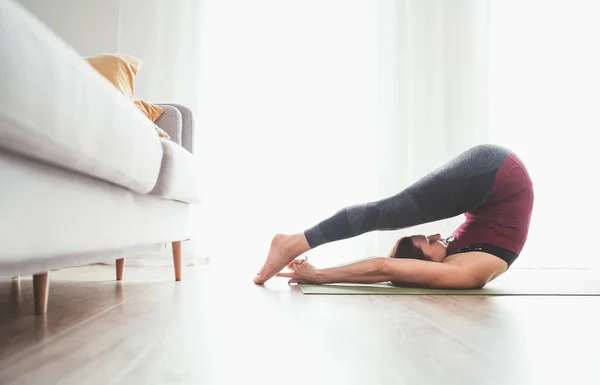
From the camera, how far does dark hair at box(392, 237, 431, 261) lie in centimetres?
202

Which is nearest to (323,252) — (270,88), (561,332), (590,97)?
(270,88)

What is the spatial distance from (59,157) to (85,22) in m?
3.43

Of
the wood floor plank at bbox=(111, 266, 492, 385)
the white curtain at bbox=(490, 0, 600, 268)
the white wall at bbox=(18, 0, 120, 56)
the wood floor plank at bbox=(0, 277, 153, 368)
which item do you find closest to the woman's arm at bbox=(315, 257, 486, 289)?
the wood floor plank at bbox=(111, 266, 492, 385)

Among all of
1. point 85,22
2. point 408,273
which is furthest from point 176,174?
point 85,22

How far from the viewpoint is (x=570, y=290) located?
2.08 meters

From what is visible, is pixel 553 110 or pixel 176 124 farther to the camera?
pixel 553 110

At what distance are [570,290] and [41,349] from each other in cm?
192

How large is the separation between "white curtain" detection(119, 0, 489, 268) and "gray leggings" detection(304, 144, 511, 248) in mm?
1896

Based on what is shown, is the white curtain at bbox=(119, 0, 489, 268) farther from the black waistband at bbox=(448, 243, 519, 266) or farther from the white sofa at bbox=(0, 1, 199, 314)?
the white sofa at bbox=(0, 1, 199, 314)

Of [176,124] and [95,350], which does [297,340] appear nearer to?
[95,350]

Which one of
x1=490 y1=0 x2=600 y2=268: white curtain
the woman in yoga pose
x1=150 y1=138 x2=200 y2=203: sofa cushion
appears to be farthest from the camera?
x1=490 y1=0 x2=600 y2=268: white curtain

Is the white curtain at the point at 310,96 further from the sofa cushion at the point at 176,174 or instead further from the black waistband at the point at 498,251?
the black waistband at the point at 498,251

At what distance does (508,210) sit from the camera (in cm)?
190

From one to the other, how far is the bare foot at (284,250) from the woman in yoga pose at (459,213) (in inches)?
1.1
